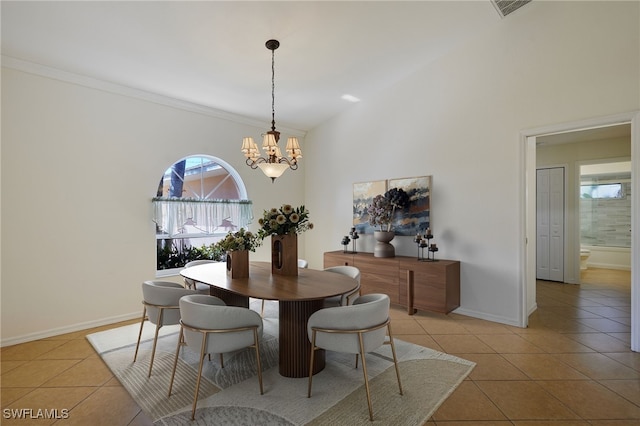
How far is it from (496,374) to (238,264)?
235 centimetres

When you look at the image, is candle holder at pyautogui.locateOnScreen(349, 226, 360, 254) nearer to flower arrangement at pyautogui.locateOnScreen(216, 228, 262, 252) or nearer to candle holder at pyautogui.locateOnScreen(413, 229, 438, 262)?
candle holder at pyautogui.locateOnScreen(413, 229, 438, 262)

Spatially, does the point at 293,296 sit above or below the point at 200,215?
below

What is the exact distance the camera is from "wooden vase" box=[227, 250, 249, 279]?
278 cm

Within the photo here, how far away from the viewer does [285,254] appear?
9.38 feet

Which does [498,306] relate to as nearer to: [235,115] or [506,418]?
[506,418]

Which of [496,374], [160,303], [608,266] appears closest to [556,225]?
[608,266]

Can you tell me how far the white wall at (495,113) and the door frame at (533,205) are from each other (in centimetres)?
5

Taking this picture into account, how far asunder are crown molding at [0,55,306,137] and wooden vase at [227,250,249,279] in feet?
8.74

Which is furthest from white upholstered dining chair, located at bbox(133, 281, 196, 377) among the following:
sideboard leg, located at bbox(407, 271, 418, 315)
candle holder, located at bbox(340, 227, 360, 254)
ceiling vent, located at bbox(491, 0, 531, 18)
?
ceiling vent, located at bbox(491, 0, 531, 18)

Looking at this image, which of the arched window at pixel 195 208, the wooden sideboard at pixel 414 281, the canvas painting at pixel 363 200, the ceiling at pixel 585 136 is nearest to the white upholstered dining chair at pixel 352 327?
the wooden sideboard at pixel 414 281

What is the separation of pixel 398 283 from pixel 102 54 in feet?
14.0

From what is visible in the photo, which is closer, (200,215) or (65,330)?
(65,330)

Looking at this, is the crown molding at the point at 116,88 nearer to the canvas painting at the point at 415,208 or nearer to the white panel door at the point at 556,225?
the canvas painting at the point at 415,208

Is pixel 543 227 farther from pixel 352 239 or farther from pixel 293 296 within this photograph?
pixel 293 296
